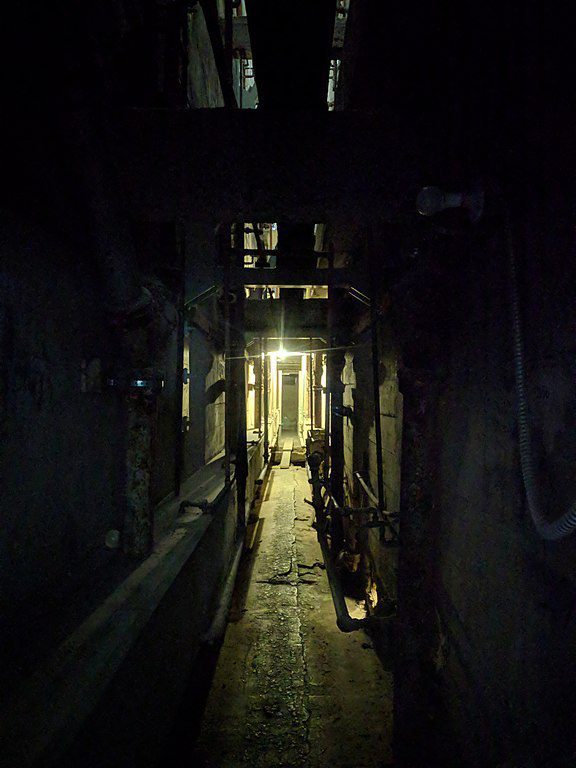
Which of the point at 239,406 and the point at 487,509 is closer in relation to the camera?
the point at 487,509

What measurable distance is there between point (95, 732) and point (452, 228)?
3754 millimetres

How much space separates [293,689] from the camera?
416 centimetres

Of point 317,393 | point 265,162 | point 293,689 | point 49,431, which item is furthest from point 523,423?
point 317,393

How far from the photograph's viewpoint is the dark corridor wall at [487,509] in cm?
173

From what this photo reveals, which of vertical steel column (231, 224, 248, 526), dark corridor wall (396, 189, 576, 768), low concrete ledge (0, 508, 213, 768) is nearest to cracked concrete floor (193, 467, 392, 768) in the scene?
dark corridor wall (396, 189, 576, 768)

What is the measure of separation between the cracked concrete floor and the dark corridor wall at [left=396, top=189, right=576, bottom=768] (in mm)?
868

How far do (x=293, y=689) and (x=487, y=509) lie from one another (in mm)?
3382

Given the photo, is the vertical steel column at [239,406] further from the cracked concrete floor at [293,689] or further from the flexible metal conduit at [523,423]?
the flexible metal conduit at [523,423]

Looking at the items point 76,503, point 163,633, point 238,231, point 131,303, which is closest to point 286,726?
point 163,633

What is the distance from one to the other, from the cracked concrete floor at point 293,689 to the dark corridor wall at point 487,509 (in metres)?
0.87

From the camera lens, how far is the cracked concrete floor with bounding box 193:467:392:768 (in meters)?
3.45

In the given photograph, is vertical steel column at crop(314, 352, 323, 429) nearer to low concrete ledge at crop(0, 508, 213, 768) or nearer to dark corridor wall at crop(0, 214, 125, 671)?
dark corridor wall at crop(0, 214, 125, 671)

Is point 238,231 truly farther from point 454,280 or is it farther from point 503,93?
point 503,93

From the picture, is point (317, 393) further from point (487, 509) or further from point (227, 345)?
point (487, 509)
